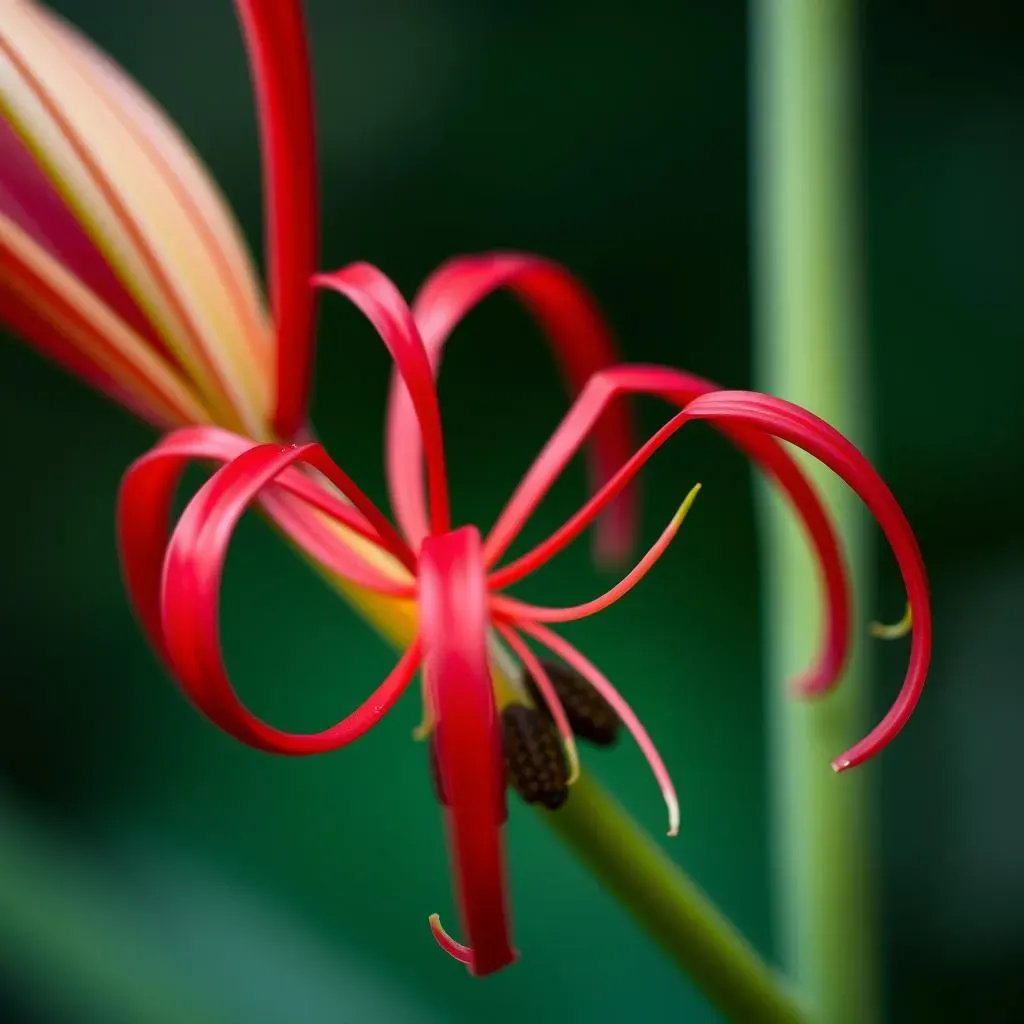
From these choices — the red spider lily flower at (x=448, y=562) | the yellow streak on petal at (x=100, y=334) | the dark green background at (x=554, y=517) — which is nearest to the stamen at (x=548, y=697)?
the red spider lily flower at (x=448, y=562)

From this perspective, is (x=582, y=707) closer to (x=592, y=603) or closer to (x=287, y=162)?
(x=592, y=603)

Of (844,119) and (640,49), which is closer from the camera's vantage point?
(844,119)

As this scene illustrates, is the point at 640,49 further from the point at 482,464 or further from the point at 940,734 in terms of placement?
the point at 940,734

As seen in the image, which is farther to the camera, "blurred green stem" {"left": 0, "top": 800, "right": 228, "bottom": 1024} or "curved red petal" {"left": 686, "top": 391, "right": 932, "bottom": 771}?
"blurred green stem" {"left": 0, "top": 800, "right": 228, "bottom": 1024}

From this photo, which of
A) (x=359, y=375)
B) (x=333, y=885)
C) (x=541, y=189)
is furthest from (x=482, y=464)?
(x=333, y=885)

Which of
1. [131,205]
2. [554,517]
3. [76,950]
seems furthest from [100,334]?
[554,517]

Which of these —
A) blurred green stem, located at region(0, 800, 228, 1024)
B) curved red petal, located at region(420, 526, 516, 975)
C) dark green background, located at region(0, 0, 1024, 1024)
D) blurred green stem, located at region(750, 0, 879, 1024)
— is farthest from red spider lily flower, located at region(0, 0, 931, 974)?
dark green background, located at region(0, 0, 1024, 1024)

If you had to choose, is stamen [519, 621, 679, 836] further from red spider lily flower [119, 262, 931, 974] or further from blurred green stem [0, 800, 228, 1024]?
blurred green stem [0, 800, 228, 1024]

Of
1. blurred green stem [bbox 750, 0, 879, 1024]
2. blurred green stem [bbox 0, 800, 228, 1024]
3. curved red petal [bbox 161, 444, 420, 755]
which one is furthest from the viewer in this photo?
blurred green stem [bbox 0, 800, 228, 1024]
